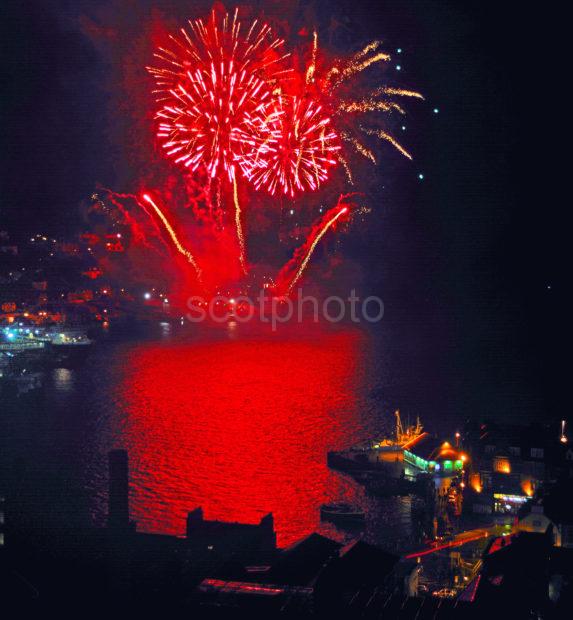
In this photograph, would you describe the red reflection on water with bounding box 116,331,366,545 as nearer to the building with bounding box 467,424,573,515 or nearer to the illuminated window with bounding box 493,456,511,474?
the building with bounding box 467,424,573,515

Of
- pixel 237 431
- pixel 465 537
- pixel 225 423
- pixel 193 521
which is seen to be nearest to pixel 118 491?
pixel 193 521

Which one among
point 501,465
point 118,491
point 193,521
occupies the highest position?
point 118,491

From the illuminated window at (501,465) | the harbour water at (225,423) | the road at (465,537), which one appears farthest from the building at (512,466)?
the harbour water at (225,423)

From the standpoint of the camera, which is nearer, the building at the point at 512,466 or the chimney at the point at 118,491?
the chimney at the point at 118,491

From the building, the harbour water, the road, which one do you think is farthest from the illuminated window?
the road

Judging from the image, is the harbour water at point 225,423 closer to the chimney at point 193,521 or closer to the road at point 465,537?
the road at point 465,537

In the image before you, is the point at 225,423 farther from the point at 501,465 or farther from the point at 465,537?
the point at 465,537

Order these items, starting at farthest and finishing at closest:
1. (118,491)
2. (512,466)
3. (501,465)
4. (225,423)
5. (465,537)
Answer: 1. (225,423)
2. (501,465)
3. (512,466)
4. (465,537)
5. (118,491)
